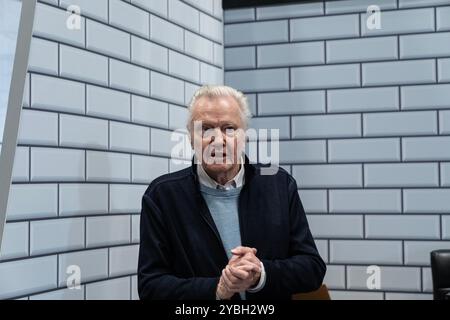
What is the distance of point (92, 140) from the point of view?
1099mm

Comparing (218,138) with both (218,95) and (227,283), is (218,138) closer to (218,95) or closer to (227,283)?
(218,95)

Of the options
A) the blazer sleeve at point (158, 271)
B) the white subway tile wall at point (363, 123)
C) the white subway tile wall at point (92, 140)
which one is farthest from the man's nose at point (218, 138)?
the white subway tile wall at point (363, 123)

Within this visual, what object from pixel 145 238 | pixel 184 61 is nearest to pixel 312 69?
pixel 184 61

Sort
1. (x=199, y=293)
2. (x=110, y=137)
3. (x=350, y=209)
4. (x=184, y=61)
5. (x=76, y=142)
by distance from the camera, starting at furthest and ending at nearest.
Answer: (x=350, y=209) < (x=184, y=61) < (x=110, y=137) < (x=76, y=142) < (x=199, y=293)

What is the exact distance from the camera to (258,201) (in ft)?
2.94

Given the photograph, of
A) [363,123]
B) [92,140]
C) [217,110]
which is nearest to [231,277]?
[217,110]

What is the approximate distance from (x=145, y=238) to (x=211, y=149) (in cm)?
17

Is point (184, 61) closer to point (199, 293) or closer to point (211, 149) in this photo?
point (211, 149)

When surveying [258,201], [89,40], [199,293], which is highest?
[89,40]

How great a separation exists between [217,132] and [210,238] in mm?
168

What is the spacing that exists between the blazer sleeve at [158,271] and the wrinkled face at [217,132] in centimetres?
12

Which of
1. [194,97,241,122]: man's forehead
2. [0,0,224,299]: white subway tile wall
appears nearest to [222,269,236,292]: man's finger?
[194,97,241,122]: man's forehead

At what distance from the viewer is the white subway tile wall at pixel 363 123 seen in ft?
5.08

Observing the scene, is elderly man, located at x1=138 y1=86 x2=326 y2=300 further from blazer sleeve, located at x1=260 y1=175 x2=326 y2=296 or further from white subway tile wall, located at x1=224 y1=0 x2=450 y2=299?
white subway tile wall, located at x1=224 y1=0 x2=450 y2=299
